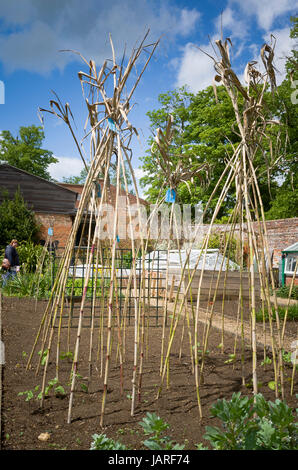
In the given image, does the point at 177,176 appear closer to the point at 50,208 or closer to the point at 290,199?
the point at 290,199

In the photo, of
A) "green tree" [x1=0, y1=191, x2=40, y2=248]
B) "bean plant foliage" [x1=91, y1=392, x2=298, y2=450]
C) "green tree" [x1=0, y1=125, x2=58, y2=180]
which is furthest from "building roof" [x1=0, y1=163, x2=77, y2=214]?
"bean plant foliage" [x1=91, y1=392, x2=298, y2=450]

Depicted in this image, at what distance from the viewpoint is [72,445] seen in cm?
165

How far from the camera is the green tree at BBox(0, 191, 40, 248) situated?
14.6 meters

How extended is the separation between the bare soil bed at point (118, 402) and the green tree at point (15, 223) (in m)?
12.1

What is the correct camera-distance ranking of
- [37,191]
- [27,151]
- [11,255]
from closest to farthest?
[11,255], [37,191], [27,151]

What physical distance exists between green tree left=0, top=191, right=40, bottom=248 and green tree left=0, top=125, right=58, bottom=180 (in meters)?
12.8

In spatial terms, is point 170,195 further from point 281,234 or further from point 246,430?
point 281,234

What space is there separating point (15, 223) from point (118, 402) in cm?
1427

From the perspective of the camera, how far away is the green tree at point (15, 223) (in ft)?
47.8

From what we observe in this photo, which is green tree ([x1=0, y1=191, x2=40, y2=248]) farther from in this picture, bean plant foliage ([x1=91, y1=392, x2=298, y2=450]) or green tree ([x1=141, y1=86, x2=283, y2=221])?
bean plant foliage ([x1=91, y1=392, x2=298, y2=450])

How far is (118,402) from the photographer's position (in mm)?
2141

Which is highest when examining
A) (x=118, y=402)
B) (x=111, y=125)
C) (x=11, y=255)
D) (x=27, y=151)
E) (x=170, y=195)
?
(x=27, y=151)

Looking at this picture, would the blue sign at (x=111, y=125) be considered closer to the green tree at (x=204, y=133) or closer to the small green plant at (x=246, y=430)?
the small green plant at (x=246, y=430)

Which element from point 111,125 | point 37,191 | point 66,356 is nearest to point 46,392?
point 66,356
